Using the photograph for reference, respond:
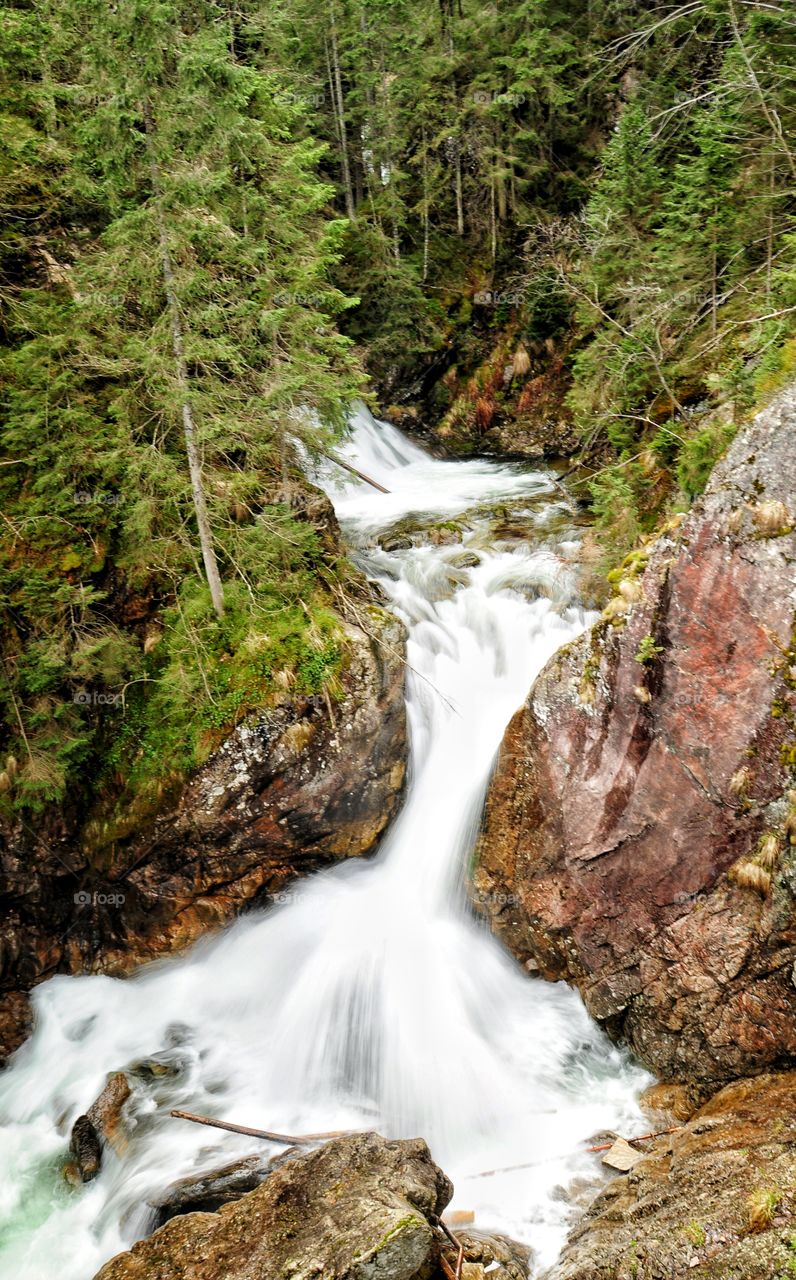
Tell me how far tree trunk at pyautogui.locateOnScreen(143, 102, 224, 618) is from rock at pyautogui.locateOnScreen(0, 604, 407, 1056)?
2.13m

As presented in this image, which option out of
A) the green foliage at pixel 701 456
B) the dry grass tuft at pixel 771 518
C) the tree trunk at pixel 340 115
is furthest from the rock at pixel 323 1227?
the tree trunk at pixel 340 115

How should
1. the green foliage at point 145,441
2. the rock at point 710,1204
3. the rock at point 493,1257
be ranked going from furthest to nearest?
the green foliage at point 145,441 → the rock at point 493,1257 → the rock at point 710,1204

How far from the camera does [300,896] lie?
32.8 feet

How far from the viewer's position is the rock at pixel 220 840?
9562mm

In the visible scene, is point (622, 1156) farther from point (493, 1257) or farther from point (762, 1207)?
point (762, 1207)

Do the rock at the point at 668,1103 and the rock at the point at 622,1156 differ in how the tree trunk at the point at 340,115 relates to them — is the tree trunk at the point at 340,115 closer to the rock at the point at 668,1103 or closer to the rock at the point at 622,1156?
the rock at the point at 668,1103

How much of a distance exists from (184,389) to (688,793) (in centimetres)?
767

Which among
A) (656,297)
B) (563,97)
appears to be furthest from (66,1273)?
(563,97)

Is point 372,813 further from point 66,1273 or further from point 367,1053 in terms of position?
point 66,1273

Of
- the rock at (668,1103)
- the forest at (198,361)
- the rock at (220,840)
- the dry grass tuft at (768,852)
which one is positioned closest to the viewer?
the dry grass tuft at (768,852)

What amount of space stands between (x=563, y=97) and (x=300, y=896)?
22632 mm

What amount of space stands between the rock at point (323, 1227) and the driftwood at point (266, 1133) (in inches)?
89.4

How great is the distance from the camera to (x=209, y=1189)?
269 inches

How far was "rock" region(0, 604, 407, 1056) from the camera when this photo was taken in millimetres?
9562
